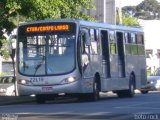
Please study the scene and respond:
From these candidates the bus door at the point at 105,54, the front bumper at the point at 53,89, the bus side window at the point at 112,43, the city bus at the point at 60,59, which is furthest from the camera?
the bus side window at the point at 112,43

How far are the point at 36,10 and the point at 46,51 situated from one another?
490 centimetres

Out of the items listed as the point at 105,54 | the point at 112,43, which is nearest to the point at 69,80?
the point at 105,54

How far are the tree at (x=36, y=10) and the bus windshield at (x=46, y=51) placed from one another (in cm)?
325

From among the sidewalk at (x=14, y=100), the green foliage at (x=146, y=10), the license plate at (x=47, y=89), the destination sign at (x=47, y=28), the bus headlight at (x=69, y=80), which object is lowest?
the sidewalk at (x=14, y=100)

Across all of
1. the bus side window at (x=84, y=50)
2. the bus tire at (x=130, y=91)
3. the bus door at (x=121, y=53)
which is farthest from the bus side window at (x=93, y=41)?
the bus tire at (x=130, y=91)

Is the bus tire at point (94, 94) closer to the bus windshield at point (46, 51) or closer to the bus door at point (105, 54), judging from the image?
the bus door at point (105, 54)

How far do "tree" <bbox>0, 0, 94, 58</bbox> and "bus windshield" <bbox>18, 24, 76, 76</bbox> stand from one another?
10.7 ft

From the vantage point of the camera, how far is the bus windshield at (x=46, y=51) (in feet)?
84.6

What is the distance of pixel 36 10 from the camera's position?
3044 centimetres

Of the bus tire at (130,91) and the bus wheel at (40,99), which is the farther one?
the bus tire at (130,91)

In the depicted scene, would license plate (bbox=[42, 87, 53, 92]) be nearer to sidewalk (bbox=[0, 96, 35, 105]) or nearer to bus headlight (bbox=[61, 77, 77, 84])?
bus headlight (bbox=[61, 77, 77, 84])

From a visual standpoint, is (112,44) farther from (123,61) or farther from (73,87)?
(73,87)

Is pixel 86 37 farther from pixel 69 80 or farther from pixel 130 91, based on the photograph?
pixel 130 91

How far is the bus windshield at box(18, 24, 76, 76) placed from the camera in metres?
25.8
